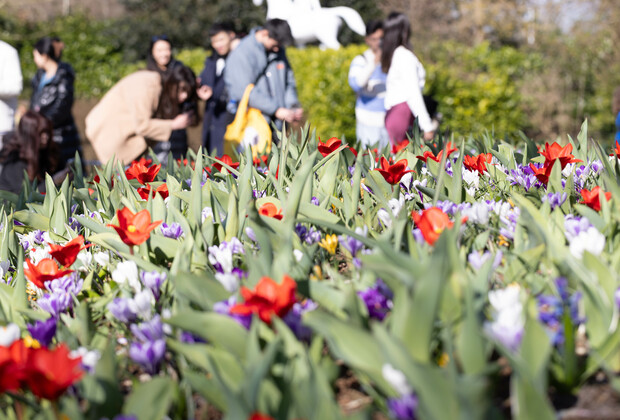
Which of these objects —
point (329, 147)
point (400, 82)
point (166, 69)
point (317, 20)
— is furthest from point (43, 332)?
point (317, 20)

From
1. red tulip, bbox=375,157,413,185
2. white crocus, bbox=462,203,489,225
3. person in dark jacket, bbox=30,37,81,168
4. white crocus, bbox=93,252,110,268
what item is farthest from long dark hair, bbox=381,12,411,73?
white crocus, bbox=93,252,110,268

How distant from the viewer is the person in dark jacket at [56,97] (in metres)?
5.64

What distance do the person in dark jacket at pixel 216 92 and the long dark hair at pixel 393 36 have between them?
5.08 ft

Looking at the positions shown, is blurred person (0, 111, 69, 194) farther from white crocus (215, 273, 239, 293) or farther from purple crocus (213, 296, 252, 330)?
purple crocus (213, 296, 252, 330)

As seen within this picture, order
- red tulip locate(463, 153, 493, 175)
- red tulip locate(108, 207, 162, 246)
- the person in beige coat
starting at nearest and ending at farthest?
red tulip locate(108, 207, 162, 246), red tulip locate(463, 153, 493, 175), the person in beige coat

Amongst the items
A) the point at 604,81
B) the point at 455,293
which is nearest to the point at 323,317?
the point at 455,293

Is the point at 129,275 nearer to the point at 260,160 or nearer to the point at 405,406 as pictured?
the point at 405,406

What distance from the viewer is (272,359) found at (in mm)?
968

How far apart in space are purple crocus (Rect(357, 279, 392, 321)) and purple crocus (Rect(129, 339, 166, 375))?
35cm

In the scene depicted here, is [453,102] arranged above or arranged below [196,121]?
below

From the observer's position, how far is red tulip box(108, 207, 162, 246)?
1469 mm

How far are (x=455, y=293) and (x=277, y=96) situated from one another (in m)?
4.22

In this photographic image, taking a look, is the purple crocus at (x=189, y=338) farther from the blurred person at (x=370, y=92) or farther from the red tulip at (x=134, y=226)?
the blurred person at (x=370, y=92)

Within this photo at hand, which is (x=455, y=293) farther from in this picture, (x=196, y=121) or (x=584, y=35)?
(x=584, y=35)
